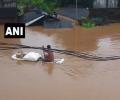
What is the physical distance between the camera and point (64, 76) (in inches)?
404

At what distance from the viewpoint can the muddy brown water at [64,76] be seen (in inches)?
352

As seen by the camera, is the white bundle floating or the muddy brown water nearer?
the muddy brown water

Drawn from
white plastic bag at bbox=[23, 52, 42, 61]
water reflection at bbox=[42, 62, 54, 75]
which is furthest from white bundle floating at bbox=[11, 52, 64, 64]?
water reflection at bbox=[42, 62, 54, 75]

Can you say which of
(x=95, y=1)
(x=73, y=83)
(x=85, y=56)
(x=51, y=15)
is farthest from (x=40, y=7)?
(x=73, y=83)

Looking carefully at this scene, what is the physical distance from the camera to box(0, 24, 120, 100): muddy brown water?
8945 millimetres

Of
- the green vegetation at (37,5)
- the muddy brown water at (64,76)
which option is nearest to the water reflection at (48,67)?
the muddy brown water at (64,76)

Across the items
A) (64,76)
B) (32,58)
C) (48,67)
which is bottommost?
(64,76)

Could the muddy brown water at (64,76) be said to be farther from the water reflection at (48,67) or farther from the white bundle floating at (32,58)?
the white bundle floating at (32,58)

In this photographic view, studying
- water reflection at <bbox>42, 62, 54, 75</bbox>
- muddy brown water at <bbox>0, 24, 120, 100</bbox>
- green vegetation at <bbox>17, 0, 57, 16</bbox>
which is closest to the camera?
muddy brown water at <bbox>0, 24, 120, 100</bbox>

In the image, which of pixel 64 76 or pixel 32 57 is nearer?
pixel 64 76

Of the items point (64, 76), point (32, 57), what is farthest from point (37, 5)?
point (64, 76)

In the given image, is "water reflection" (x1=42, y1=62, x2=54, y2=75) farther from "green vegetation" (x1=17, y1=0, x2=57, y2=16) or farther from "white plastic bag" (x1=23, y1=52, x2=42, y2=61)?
"green vegetation" (x1=17, y1=0, x2=57, y2=16)

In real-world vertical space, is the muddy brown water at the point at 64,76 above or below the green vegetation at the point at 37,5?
below

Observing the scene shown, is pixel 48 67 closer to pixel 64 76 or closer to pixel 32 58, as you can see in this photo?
pixel 32 58
